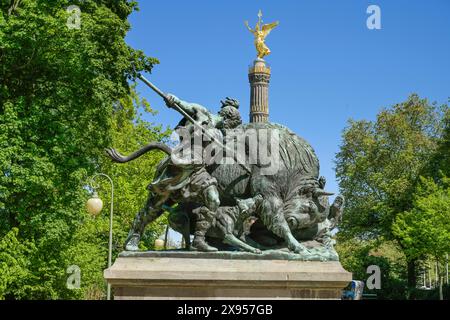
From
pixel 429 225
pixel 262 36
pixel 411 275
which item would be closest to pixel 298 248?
pixel 429 225

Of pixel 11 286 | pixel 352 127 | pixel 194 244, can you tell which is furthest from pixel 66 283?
pixel 352 127

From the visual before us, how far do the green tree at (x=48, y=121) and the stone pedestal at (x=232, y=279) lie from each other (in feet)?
38.7

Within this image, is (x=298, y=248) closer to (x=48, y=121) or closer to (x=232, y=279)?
(x=232, y=279)

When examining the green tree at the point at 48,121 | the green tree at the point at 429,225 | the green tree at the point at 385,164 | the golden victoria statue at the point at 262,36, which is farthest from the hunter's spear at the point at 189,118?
the golden victoria statue at the point at 262,36

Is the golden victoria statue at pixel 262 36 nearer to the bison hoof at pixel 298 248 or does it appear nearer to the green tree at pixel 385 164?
the green tree at pixel 385 164

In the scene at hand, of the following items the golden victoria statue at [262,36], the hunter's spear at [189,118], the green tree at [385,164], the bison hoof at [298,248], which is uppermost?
the golden victoria statue at [262,36]

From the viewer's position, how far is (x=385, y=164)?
165ft

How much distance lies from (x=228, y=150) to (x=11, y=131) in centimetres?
1247

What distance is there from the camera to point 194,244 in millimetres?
11758

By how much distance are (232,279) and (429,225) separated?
29123 mm

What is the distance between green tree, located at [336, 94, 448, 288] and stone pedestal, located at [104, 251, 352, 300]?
37.4m

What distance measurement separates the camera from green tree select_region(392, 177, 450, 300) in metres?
38.0

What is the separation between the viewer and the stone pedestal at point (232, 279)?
11.1 meters
